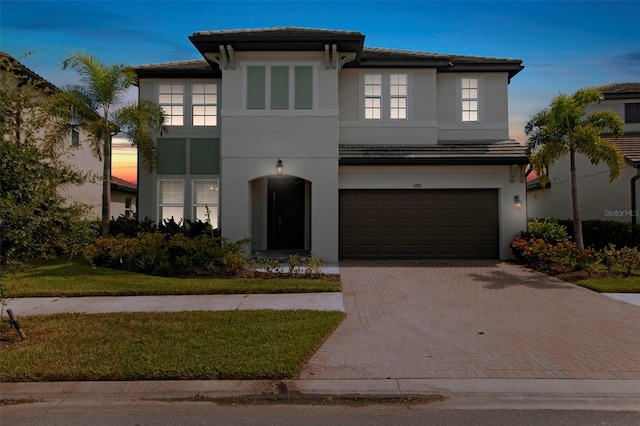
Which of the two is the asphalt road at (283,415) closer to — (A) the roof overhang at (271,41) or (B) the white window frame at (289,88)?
(B) the white window frame at (289,88)

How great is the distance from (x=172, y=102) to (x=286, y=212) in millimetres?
5490

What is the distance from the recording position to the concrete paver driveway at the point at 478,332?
504 cm

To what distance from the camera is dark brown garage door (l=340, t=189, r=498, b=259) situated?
14.2 meters

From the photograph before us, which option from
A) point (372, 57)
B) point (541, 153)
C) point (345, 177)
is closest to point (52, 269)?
point (345, 177)

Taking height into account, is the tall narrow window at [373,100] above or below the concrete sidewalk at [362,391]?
above

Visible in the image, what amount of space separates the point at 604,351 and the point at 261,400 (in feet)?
14.5

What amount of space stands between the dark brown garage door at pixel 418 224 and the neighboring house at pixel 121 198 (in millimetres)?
12908

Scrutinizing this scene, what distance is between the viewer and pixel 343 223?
1416 centimetres

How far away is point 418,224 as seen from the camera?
1421 cm

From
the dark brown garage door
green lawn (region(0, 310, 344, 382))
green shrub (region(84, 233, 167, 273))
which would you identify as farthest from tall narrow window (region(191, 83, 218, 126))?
green lawn (region(0, 310, 344, 382))

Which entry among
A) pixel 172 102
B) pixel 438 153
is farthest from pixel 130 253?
pixel 438 153

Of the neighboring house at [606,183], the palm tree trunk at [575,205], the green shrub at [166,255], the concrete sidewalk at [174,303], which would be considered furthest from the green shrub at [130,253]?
the neighboring house at [606,183]

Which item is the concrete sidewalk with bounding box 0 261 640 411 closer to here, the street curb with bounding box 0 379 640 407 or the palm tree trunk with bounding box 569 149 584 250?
the street curb with bounding box 0 379 640 407

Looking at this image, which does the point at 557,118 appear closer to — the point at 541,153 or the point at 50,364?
the point at 541,153
